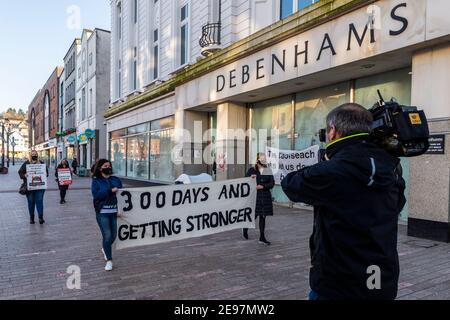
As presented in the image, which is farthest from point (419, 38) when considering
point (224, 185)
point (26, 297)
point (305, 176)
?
point (26, 297)

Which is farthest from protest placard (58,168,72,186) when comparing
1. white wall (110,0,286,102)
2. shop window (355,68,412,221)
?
shop window (355,68,412,221)

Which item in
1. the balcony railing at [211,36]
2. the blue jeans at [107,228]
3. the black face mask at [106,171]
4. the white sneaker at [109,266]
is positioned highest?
the balcony railing at [211,36]

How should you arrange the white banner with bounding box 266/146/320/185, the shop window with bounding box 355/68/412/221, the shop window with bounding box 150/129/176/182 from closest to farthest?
the shop window with bounding box 355/68/412/221, the white banner with bounding box 266/146/320/185, the shop window with bounding box 150/129/176/182

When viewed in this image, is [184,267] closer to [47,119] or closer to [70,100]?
[70,100]

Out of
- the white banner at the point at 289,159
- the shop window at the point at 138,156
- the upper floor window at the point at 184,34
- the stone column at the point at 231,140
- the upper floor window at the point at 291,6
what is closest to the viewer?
the white banner at the point at 289,159

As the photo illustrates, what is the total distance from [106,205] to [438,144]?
623 cm

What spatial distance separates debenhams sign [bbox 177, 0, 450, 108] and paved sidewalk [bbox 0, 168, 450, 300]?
13.5 ft

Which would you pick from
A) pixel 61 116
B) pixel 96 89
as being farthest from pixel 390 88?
pixel 61 116

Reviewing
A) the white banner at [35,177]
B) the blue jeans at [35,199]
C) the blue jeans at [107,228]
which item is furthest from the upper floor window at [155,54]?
the blue jeans at [107,228]

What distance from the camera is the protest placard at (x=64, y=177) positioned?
43.2 ft

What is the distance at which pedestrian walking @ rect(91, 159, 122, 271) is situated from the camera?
542cm

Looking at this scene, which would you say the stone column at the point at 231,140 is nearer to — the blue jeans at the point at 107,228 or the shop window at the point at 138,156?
the shop window at the point at 138,156

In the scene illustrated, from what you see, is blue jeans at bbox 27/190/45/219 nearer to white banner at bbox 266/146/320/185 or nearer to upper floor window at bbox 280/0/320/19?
white banner at bbox 266/146/320/185

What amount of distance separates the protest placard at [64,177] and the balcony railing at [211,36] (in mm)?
7077
